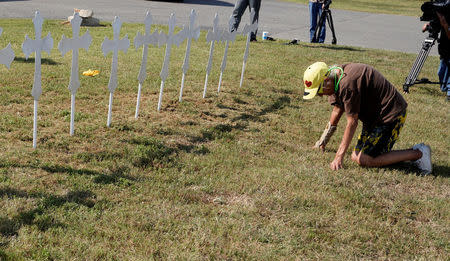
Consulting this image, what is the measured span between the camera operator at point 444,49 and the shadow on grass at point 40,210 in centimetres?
622

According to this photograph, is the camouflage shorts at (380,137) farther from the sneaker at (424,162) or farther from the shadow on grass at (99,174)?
the shadow on grass at (99,174)

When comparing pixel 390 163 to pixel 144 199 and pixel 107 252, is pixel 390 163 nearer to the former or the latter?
pixel 144 199

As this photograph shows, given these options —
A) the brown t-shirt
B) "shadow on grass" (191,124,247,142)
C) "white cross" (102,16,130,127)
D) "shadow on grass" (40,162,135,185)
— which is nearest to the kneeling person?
the brown t-shirt

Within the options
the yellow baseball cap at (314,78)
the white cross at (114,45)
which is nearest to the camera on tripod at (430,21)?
the yellow baseball cap at (314,78)

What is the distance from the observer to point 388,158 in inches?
188

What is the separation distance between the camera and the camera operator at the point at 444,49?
729 cm

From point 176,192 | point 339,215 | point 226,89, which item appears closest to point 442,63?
point 226,89

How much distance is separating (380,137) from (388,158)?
25cm

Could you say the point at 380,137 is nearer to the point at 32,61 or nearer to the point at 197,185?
the point at 197,185

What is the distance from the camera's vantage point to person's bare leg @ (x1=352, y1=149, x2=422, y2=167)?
4.77m

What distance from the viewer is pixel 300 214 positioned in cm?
369

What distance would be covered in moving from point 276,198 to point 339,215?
53cm

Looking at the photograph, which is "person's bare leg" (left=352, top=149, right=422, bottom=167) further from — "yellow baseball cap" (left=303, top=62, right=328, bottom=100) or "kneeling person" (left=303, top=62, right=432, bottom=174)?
"yellow baseball cap" (left=303, top=62, right=328, bottom=100)

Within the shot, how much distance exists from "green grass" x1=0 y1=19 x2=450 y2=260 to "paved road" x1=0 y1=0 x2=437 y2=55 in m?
7.25
